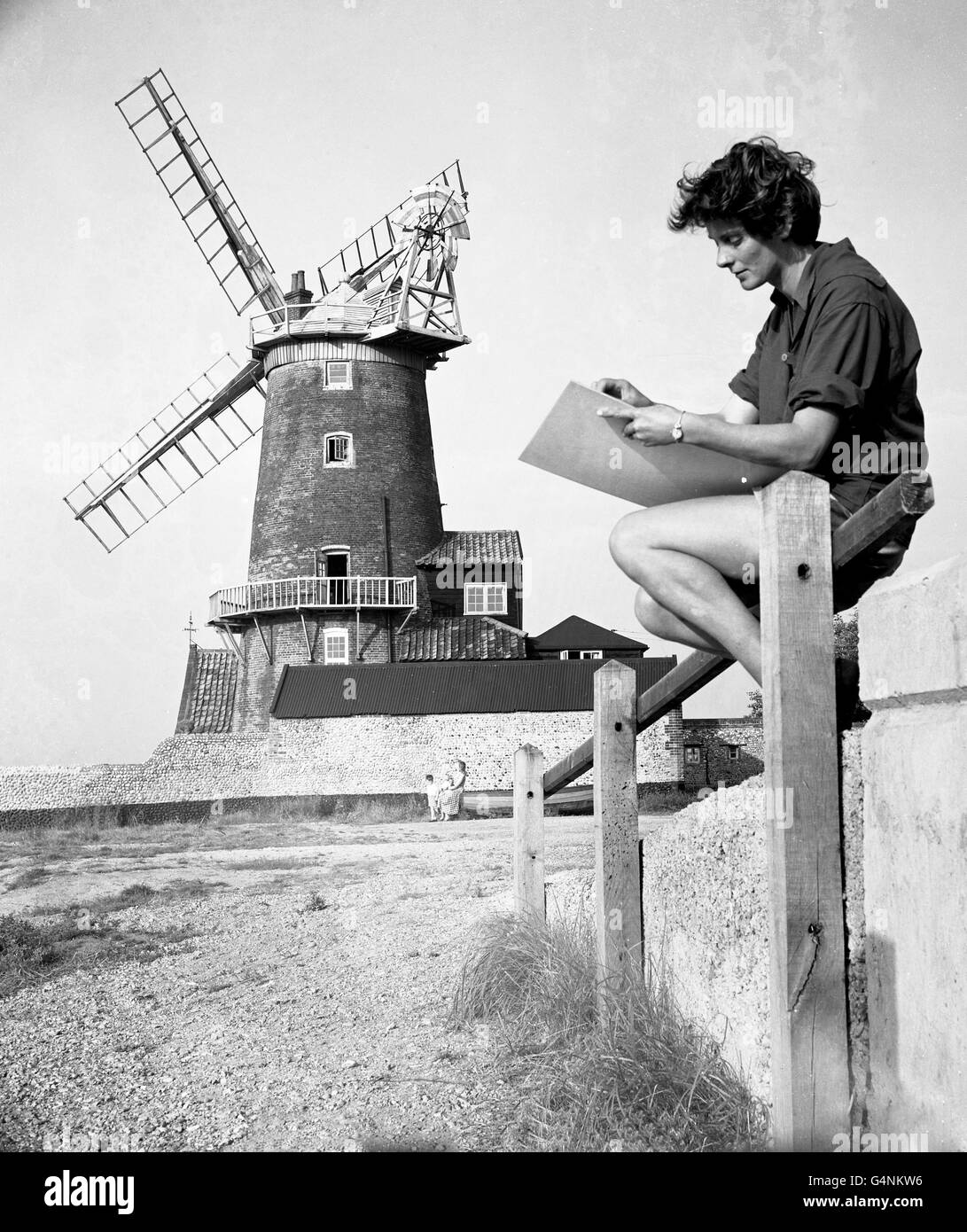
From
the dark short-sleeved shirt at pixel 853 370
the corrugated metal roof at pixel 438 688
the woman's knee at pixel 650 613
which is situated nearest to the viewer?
the dark short-sleeved shirt at pixel 853 370

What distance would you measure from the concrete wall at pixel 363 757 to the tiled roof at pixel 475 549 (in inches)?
181

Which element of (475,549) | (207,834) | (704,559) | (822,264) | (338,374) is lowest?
(207,834)

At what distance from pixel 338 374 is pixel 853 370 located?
26236mm

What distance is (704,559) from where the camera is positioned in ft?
8.94

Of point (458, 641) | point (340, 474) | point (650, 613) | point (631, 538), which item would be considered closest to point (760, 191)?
point (631, 538)

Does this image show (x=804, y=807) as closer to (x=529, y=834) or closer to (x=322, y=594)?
(x=529, y=834)

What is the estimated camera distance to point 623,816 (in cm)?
409

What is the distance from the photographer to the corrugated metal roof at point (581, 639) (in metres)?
30.2

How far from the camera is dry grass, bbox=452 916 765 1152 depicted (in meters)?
2.90

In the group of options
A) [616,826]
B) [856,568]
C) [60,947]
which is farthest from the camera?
[60,947]

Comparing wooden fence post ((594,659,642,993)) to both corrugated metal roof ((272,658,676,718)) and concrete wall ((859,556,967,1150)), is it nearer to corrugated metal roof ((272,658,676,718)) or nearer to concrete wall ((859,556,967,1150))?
concrete wall ((859,556,967,1150))

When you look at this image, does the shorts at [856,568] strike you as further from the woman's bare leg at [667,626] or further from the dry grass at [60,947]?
the dry grass at [60,947]

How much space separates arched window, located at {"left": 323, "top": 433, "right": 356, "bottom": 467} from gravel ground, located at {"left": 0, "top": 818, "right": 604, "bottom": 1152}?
1939 cm

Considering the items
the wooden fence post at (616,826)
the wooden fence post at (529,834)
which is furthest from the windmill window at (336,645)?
the wooden fence post at (616,826)
